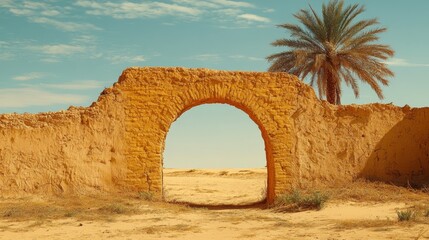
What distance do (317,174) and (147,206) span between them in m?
4.18

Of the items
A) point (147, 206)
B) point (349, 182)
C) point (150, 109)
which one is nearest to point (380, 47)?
point (349, 182)

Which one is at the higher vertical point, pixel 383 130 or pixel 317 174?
pixel 383 130

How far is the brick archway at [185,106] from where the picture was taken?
42.5 ft

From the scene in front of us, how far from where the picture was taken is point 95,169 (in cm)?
1286

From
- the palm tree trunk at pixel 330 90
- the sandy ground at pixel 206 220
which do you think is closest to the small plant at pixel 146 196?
the sandy ground at pixel 206 220

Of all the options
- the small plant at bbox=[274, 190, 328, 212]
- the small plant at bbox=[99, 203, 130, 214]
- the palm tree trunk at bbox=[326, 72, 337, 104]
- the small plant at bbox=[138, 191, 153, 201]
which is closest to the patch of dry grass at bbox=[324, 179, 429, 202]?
the small plant at bbox=[274, 190, 328, 212]

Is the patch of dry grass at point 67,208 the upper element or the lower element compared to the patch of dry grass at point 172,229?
upper

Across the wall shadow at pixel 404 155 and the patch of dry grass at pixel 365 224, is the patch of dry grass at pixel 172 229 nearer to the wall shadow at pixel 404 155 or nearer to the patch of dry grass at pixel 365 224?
the patch of dry grass at pixel 365 224

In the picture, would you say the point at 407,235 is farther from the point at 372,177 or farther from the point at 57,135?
the point at 57,135

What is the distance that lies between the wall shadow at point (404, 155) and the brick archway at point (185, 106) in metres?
2.18

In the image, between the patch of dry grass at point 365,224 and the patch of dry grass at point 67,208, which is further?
the patch of dry grass at point 67,208

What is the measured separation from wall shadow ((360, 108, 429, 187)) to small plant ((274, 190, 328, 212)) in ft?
7.07

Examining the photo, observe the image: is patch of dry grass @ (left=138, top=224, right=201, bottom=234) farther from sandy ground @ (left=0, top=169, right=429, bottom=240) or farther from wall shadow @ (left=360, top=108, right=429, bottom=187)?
wall shadow @ (left=360, top=108, right=429, bottom=187)

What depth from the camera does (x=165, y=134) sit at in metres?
13.1
